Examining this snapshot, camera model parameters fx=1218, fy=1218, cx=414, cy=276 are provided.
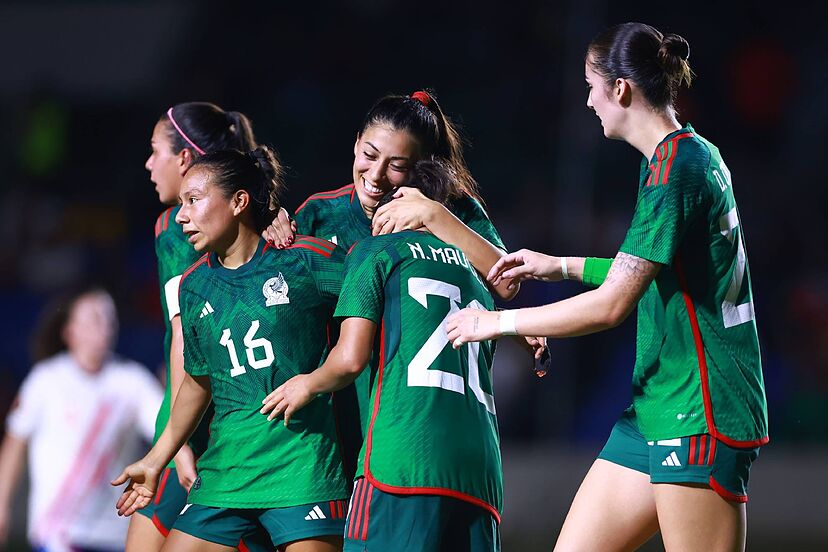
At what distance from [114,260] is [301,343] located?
278 inches

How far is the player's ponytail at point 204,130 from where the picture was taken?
445cm

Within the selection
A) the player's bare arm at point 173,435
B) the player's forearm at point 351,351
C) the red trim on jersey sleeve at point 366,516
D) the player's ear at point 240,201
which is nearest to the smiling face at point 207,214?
the player's ear at point 240,201

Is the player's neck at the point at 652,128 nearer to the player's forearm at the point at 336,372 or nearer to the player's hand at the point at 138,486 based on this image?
the player's forearm at the point at 336,372

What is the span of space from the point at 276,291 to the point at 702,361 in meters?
1.25

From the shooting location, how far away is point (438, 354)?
3.20m

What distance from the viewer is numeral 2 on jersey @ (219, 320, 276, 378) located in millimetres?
3590

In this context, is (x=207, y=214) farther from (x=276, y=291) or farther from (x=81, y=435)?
(x=81, y=435)

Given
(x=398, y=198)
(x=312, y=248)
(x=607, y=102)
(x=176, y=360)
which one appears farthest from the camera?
(x=176, y=360)

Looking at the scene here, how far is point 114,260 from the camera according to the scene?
10.3 metres

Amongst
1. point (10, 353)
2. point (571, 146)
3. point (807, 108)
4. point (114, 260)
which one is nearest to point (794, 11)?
point (807, 108)

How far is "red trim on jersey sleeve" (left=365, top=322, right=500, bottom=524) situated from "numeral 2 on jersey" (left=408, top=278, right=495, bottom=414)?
0.35 feet

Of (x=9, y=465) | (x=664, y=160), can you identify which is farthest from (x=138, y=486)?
(x=9, y=465)

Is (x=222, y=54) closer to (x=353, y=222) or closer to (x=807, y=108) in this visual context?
(x=807, y=108)

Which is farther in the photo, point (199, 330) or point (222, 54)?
point (222, 54)
